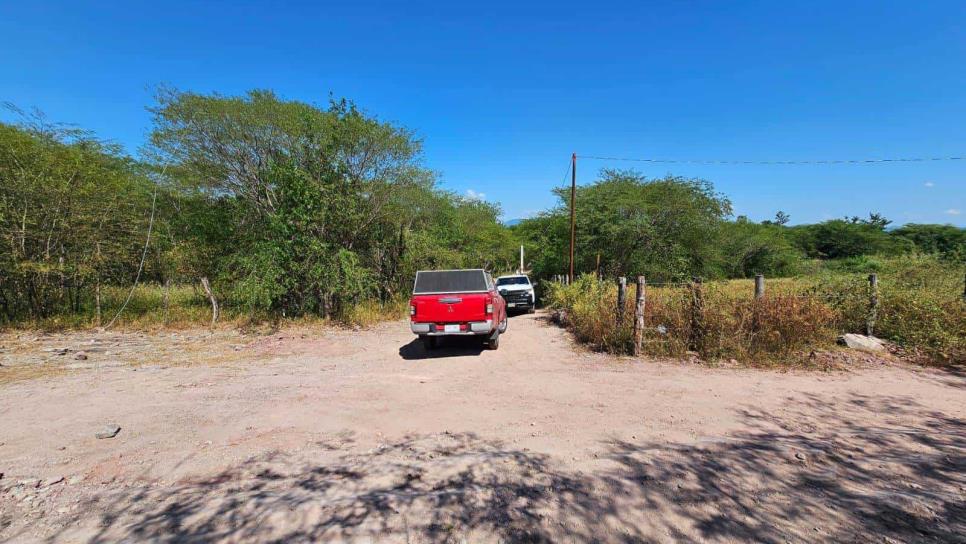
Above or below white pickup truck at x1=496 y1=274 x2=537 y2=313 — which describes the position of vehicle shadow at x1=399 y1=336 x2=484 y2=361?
below

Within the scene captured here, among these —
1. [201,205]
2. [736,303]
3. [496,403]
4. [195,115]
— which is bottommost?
[496,403]

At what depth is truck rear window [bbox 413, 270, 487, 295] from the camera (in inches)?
341

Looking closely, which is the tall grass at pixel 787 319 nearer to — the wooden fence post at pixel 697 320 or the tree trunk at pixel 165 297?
the wooden fence post at pixel 697 320

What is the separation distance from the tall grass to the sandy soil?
73cm

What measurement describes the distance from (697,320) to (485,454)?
17.9ft

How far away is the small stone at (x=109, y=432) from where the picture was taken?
163 inches

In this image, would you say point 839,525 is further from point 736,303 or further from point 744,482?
point 736,303

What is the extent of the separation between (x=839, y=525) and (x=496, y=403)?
3480mm

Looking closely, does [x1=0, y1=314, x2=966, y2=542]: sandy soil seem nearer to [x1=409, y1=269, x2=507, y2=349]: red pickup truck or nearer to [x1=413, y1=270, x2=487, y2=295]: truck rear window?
[x1=409, y1=269, x2=507, y2=349]: red pickup truck

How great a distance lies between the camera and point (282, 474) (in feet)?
10.9

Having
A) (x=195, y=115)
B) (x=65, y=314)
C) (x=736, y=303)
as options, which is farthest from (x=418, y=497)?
(x=65, y=314)

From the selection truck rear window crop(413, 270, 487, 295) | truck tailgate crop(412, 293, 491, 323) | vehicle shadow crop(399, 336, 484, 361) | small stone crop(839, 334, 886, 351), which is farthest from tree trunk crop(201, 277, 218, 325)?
small stone crop(839, 334, 886, 351)

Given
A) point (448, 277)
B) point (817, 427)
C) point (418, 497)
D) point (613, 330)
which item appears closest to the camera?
point (418, 497)

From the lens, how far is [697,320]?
726 centimetres
